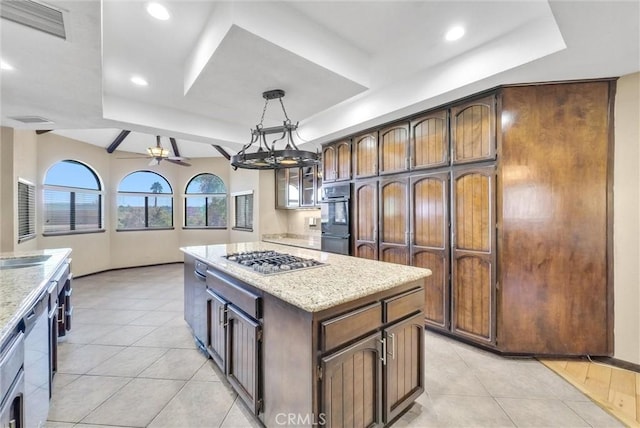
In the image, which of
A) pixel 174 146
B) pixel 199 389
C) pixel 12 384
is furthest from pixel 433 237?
pixel 174 146

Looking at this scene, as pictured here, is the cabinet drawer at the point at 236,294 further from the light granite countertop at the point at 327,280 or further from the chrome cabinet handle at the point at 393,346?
the chrome cabinet handle at the point at 393,346

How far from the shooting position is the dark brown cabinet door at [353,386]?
1342mm

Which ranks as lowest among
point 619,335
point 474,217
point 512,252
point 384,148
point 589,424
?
point 589,424

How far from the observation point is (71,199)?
5410 millimetres

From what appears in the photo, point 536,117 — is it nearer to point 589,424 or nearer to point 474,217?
point 474,217

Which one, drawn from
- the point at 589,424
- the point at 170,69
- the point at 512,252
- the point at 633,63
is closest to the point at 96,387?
the point at 170,69

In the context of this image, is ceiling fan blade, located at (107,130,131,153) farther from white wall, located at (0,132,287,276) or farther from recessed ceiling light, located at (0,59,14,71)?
recessed ceiling light, located at (0,59,14,71)

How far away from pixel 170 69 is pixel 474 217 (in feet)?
11.1

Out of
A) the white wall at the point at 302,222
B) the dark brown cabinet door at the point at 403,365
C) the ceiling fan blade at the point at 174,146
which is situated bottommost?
the dark brown cabinet door at the point at 403,365

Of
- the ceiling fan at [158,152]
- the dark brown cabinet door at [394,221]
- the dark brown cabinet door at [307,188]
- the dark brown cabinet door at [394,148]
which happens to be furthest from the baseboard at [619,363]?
the ceiling fan at [158,152]

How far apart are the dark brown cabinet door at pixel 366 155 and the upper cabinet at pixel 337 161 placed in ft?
0.49

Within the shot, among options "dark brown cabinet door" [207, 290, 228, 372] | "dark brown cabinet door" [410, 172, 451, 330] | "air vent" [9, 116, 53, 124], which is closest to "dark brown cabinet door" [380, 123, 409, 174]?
"dark brown cabinet door" [410, 172, 451, 330]

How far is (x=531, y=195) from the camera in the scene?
8.14 ft

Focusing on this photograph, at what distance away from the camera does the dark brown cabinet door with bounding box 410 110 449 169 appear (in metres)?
2.88
